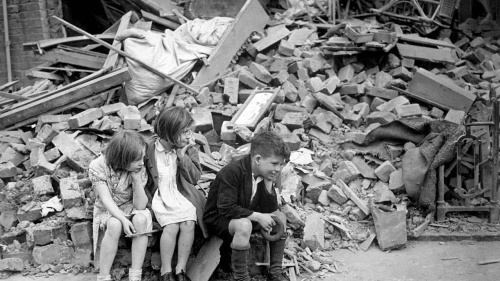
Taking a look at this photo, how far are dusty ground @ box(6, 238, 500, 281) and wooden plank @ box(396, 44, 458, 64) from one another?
11.7 ft

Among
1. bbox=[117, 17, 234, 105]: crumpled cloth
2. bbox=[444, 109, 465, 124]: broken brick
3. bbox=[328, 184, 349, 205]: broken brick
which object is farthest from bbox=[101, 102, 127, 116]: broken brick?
bbox=[444, 109, 465, 124]: broken brick

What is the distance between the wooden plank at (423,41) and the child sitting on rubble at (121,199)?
17.4ft

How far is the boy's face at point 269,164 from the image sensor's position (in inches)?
191

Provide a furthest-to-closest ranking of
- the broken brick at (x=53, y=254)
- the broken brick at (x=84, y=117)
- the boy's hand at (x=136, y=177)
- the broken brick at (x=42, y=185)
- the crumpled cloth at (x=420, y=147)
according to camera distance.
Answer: the broken brick at (x=84, y=117)
the crumpled cloth at (x=420, y=147)
the broken brick at (x=42, y=185)
the broken brick at (x=53, y=254)
the boy's hand at (x=136, y=177)

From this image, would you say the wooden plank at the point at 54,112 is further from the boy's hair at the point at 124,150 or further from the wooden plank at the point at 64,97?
the boy's hair at the point at 124,150

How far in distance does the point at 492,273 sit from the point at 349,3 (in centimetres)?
596

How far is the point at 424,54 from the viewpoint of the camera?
8.81 meters

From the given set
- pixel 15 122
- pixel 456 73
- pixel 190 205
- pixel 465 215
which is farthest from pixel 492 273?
pixel 15 122

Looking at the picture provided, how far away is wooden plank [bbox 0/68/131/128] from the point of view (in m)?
6.98

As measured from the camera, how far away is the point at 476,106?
7539mm

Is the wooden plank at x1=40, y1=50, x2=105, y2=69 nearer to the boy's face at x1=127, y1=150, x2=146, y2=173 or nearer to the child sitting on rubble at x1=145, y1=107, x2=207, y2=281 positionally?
the child sitting on rubble at x1=145, y1=107, x2=207, y2=281

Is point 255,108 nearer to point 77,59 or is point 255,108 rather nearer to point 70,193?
point 70,193

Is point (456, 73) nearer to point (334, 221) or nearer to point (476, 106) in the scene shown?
point (476, 106)

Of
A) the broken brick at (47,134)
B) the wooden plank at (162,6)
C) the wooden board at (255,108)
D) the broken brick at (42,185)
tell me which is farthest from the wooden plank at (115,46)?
the broken brick at (42,185)
